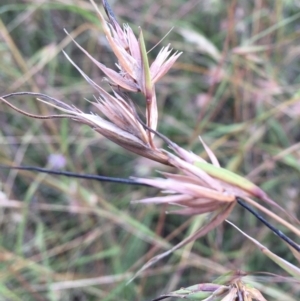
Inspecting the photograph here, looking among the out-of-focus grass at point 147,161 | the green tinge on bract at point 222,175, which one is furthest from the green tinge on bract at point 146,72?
the out-of-focus grass at point 147,161

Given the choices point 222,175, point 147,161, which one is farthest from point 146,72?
point 147,161

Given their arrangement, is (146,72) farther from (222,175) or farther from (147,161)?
(147,161)

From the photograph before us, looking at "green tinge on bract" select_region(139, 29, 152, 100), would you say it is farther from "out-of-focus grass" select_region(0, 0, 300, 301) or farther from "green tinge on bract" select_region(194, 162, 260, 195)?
"out-of-focus grass" select_region(0, 0, 300, 301)

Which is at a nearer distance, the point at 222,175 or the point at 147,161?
the point at 222,175

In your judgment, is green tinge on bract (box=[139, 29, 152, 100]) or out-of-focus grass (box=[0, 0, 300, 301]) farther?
out-of-focus grass (box=[0, 0, 300, 301])

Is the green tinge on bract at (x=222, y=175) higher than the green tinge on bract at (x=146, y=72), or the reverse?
the green tinge on bract at (x=146, y=72)

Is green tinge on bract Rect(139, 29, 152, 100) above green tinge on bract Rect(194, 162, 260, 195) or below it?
above

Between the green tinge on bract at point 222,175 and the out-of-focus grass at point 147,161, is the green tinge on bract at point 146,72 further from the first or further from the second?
the out-of-focus grass at point 147,161

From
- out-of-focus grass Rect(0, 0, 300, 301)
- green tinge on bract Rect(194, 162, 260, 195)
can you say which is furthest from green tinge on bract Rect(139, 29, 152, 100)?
out-of-focus grass Rect(0, 0, 300, 301)

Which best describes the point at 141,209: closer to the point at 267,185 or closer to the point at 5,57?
the point at 267,185
